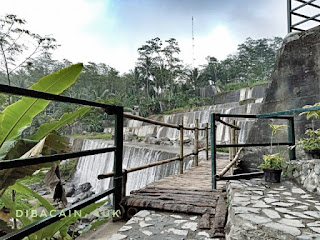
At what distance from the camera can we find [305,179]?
1923 millimetres

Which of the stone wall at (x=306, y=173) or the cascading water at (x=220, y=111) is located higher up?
the cascading water at (x=220, y=111)

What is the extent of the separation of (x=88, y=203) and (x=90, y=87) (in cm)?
2845

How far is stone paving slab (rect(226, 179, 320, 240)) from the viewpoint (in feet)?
3.56

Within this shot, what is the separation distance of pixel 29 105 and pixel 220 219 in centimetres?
137

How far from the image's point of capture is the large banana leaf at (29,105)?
1.21 metres

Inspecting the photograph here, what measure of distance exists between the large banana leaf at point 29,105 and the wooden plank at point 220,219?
4.13 ft

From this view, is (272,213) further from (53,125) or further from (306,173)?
(53,125)

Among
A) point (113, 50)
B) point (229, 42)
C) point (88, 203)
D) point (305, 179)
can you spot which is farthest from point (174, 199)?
point (113, 50)

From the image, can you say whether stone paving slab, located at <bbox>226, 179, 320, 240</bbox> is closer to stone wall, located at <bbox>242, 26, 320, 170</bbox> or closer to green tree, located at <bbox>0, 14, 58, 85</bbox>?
stone wall, located at <bbox>242, 26, 320, 170</bbox>

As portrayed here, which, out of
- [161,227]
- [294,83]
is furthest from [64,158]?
[294,83]

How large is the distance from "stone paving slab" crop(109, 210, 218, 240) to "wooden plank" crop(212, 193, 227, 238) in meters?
0.05

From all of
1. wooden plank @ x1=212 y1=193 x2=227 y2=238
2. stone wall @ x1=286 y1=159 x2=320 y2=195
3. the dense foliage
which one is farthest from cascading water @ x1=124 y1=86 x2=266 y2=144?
wooden plank @ x1=212 y1=193 x2=227 y2=238

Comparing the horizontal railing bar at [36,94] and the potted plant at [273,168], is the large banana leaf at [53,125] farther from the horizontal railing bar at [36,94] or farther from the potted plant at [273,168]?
the potted plant at [273,168]

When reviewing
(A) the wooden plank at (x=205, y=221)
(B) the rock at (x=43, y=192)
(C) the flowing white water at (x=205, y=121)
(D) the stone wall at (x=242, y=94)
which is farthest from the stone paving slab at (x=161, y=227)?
(D) the stone wall at (x=242, y=94)
